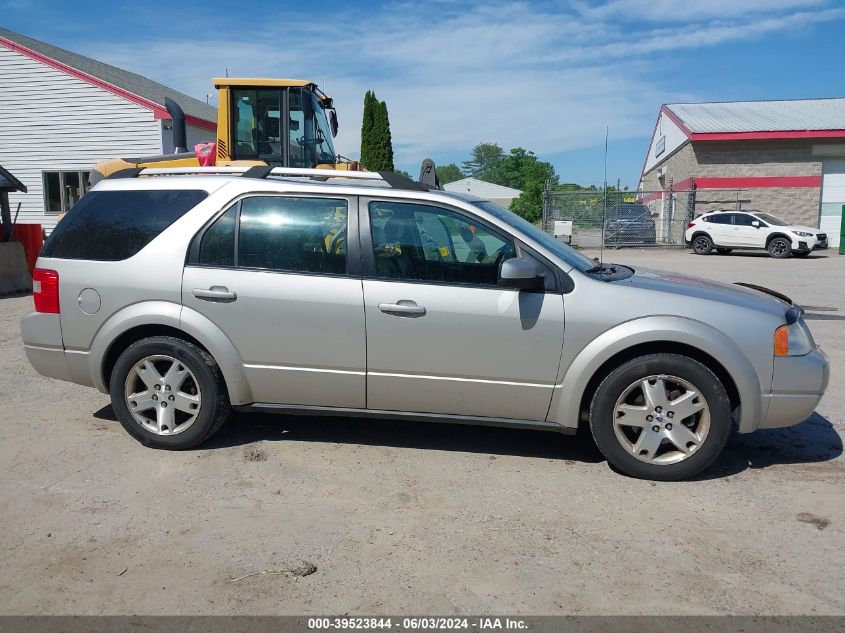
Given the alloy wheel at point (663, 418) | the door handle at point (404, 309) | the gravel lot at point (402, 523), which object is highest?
the door handle at point (404, 309)

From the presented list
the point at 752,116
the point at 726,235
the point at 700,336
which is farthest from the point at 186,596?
the point at 752,116

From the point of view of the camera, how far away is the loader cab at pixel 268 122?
10.6 m

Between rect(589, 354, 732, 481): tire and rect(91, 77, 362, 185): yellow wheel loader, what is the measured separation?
292 inches

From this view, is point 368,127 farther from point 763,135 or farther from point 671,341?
point 671,341

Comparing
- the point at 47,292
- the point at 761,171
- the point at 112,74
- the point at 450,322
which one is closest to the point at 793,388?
the point at 450,322

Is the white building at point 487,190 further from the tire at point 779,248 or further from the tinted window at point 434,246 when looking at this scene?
the tinted window at point 434,246

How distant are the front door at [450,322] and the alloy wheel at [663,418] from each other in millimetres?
475

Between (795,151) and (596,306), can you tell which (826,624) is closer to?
(596,306)

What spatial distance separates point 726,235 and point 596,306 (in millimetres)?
22632

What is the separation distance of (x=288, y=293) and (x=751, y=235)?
23.1m

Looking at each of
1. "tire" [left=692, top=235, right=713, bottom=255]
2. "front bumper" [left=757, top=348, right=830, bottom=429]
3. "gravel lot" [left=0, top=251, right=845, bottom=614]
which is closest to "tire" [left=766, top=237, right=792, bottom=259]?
"tire" [left=692, top=235, right=713, bottom=255]

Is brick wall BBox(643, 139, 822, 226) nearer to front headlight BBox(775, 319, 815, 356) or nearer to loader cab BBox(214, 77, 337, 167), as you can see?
loader cab BBox(214, 77, 337, 167)

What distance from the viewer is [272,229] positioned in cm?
474

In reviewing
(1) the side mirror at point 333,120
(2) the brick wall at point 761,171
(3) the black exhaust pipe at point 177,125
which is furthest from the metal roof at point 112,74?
(2) the brick wall at point 761,171
